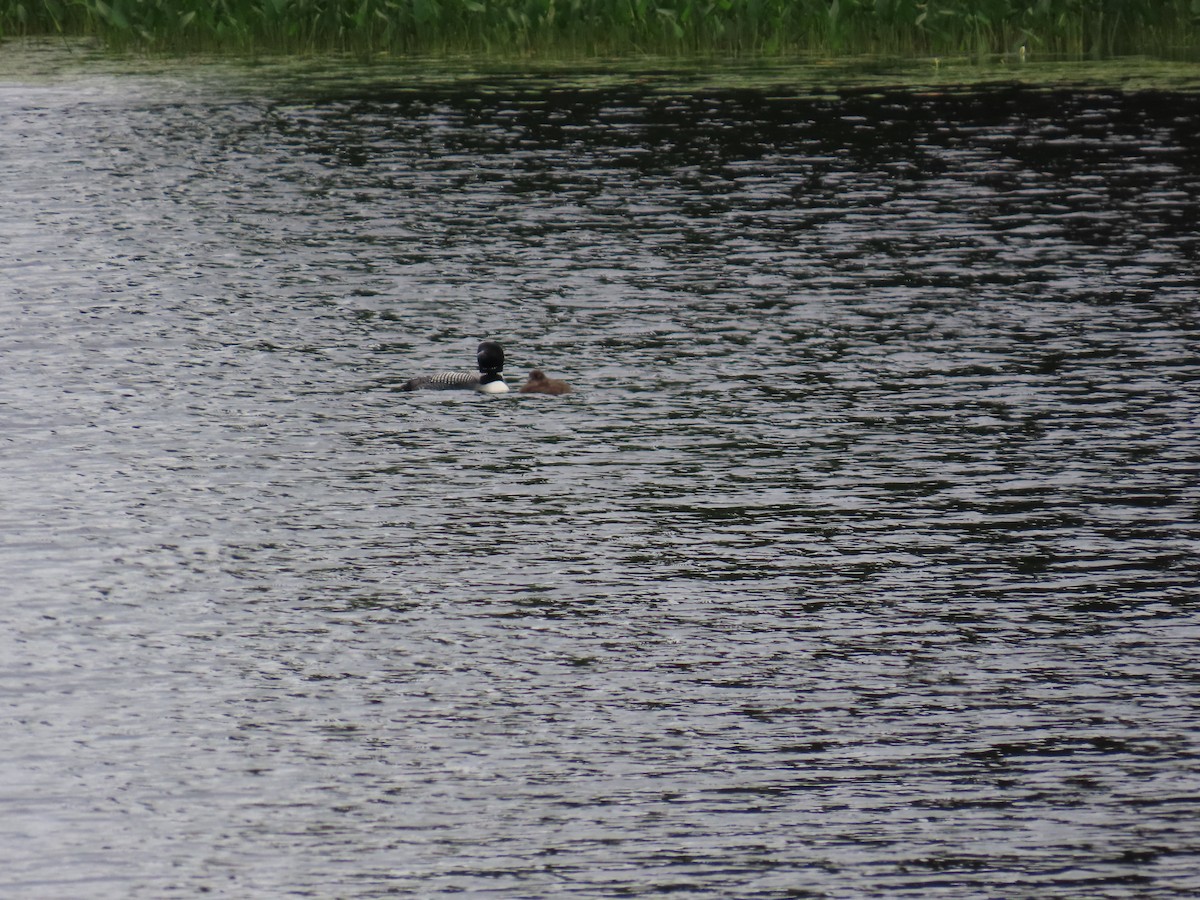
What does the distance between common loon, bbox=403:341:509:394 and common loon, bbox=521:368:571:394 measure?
0.18 meters

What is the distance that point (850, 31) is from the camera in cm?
3831

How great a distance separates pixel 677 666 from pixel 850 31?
2844 cm

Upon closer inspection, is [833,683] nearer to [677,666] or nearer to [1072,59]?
[677,666]

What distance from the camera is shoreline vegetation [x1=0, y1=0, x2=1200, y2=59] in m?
37.5

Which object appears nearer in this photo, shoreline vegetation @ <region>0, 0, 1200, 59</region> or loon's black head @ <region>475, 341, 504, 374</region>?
loon's black head @ <region>475, 341, 504, 374</region>

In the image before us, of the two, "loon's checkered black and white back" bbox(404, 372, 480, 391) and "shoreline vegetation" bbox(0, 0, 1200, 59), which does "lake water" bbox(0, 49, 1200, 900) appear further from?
"shoreline vegetation" bbox(0, 0, 1200, 59)

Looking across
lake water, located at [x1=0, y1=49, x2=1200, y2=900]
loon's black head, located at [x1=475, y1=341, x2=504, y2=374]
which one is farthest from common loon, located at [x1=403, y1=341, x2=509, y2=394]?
lake water, located at [x1=0, y1=49, x2=1200, y2=900]

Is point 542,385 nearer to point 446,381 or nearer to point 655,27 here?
point 446,381

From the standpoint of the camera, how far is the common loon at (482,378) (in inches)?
695

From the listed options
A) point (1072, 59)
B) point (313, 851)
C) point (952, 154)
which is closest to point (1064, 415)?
point (313, 851)

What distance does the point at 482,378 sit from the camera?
17625 millimetres

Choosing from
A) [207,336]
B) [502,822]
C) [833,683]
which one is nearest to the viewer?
[502,822]

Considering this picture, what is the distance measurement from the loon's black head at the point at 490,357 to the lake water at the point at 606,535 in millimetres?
326

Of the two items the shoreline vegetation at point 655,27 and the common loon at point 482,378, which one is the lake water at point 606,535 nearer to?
the common loon at point 482,378
